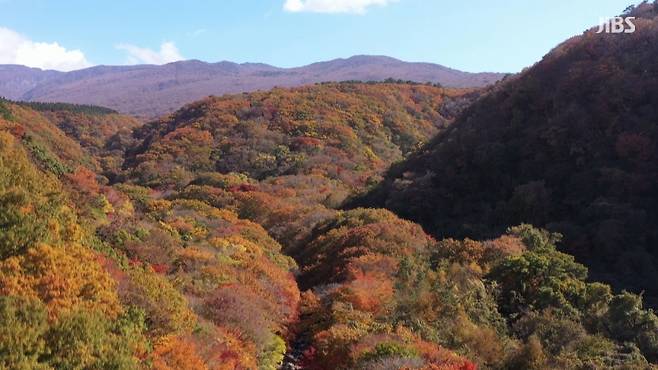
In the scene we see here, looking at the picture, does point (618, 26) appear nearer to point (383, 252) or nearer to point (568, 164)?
point (568, 164)

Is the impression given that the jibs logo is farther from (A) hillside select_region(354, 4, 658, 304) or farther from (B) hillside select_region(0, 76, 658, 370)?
(B) hillside select_region(0, 76, 658, 370)

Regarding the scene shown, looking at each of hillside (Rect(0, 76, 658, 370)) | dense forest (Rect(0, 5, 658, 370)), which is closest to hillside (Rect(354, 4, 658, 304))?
dense forest (Rect(0, 5, 658, 370))

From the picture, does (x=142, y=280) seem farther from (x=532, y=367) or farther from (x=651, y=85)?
(x=651, y=85)

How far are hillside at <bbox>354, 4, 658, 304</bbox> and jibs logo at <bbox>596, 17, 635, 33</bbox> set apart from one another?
683 millimetres

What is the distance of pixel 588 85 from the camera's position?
108 ft

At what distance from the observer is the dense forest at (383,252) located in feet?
35.2

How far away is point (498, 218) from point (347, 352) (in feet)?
55.9

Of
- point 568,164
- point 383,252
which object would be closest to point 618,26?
point 568,164

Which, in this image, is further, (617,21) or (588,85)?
(617,21)

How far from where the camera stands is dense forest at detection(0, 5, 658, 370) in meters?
10.7

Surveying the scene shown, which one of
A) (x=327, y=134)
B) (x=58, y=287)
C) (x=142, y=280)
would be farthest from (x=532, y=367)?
(x=327, y=134)

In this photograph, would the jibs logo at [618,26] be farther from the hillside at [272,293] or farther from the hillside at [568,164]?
the hillside at [272,293]

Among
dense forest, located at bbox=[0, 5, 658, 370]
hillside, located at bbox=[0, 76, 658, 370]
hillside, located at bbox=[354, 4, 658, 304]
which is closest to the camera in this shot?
hillside, located at bbox=[0, 76, 658, 370]

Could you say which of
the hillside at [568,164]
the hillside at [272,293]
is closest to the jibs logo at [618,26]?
the hillside at [568,164]
